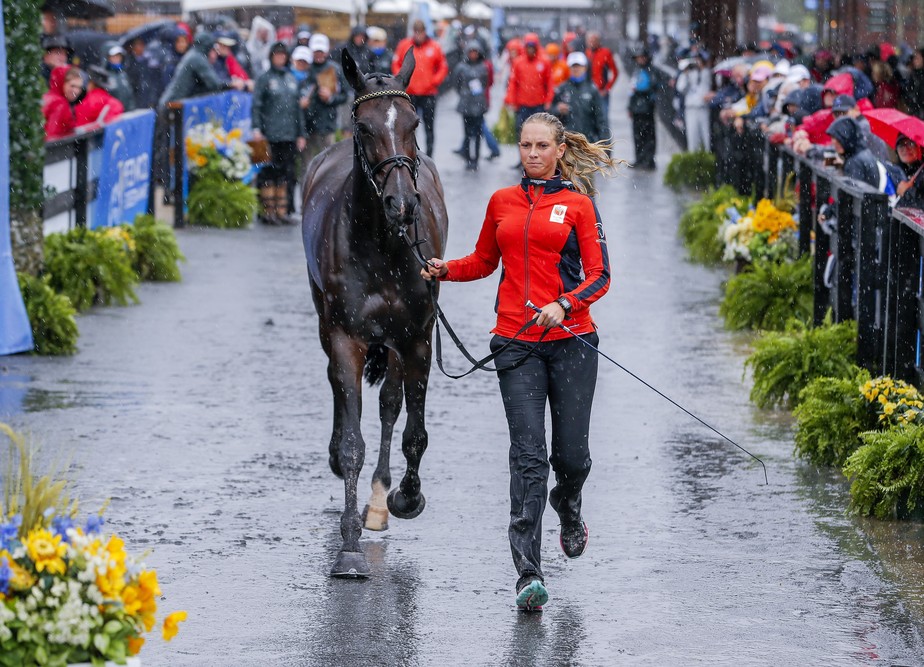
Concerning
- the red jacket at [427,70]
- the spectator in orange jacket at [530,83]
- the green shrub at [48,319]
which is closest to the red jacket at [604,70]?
the spectator in orange jacket at [530,83]

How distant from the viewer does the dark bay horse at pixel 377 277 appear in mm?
6797

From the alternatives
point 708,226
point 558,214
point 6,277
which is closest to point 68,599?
point 558,214

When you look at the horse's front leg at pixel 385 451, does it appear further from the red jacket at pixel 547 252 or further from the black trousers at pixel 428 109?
the black trousers at pixel 428 109

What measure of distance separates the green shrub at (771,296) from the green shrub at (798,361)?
2.19 meters

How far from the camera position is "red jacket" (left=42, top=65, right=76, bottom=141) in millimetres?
15969

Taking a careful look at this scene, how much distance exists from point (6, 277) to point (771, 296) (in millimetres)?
5985

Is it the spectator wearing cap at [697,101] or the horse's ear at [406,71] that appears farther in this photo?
the spectator wearing cap at [697,101]

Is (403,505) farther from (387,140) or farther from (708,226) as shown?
(708,226)

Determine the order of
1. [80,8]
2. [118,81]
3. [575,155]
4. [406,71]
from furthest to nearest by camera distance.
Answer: [80,8]
[118,81]
[406,71]
[575,155]

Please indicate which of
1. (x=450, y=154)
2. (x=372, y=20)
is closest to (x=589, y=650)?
(x=450, y=154)

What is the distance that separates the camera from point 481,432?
32.0 feet

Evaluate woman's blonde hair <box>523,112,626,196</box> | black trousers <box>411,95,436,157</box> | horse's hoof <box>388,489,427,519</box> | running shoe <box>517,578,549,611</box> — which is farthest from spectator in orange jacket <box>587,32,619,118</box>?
running shoe <box>517,578,549,611</box>

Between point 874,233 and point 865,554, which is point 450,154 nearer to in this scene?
point 874,233

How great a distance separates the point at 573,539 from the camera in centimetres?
675
